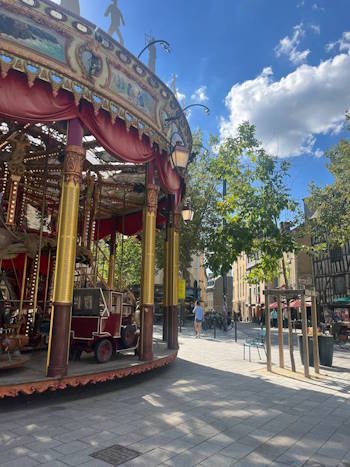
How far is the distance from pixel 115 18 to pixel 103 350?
8.23 metres

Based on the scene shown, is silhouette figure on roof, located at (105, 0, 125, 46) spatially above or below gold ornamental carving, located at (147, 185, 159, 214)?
above

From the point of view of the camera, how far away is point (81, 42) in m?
7.41

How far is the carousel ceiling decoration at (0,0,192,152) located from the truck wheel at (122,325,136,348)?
16.6ft

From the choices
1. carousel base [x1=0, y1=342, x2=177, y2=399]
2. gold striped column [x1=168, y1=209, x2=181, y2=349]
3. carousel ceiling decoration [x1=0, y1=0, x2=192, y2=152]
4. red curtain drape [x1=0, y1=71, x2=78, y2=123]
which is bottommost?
carousel base [x1=0, y1=342, x2=177, y2=399]

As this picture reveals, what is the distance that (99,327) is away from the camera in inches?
347

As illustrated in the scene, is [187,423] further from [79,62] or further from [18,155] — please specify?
[18,155]

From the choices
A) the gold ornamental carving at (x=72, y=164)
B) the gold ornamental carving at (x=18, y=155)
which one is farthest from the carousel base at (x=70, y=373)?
the gold ornamental carving at (x=18, y=155)

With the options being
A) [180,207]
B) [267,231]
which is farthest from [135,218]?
[267,231]

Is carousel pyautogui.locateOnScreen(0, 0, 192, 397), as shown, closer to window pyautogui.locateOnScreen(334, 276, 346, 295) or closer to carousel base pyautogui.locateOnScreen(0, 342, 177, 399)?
carousel base pyautogui.locateOnScreen(0, 342, 177, 399)

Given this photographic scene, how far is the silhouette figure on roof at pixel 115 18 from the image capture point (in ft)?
28.4

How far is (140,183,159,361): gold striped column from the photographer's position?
8.98 metres

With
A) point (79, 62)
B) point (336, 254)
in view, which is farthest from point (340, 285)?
point (79, 62)

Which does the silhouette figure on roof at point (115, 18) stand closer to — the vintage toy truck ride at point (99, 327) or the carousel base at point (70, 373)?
the vintage toy truck ride at point (99, 327)

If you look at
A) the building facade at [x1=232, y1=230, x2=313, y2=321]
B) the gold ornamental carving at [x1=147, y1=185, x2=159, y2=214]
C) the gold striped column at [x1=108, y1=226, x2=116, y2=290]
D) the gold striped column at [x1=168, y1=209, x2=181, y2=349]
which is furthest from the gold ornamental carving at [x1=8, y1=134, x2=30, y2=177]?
the building facade at [x1=232, y1=230, x2=313, y2=321]
